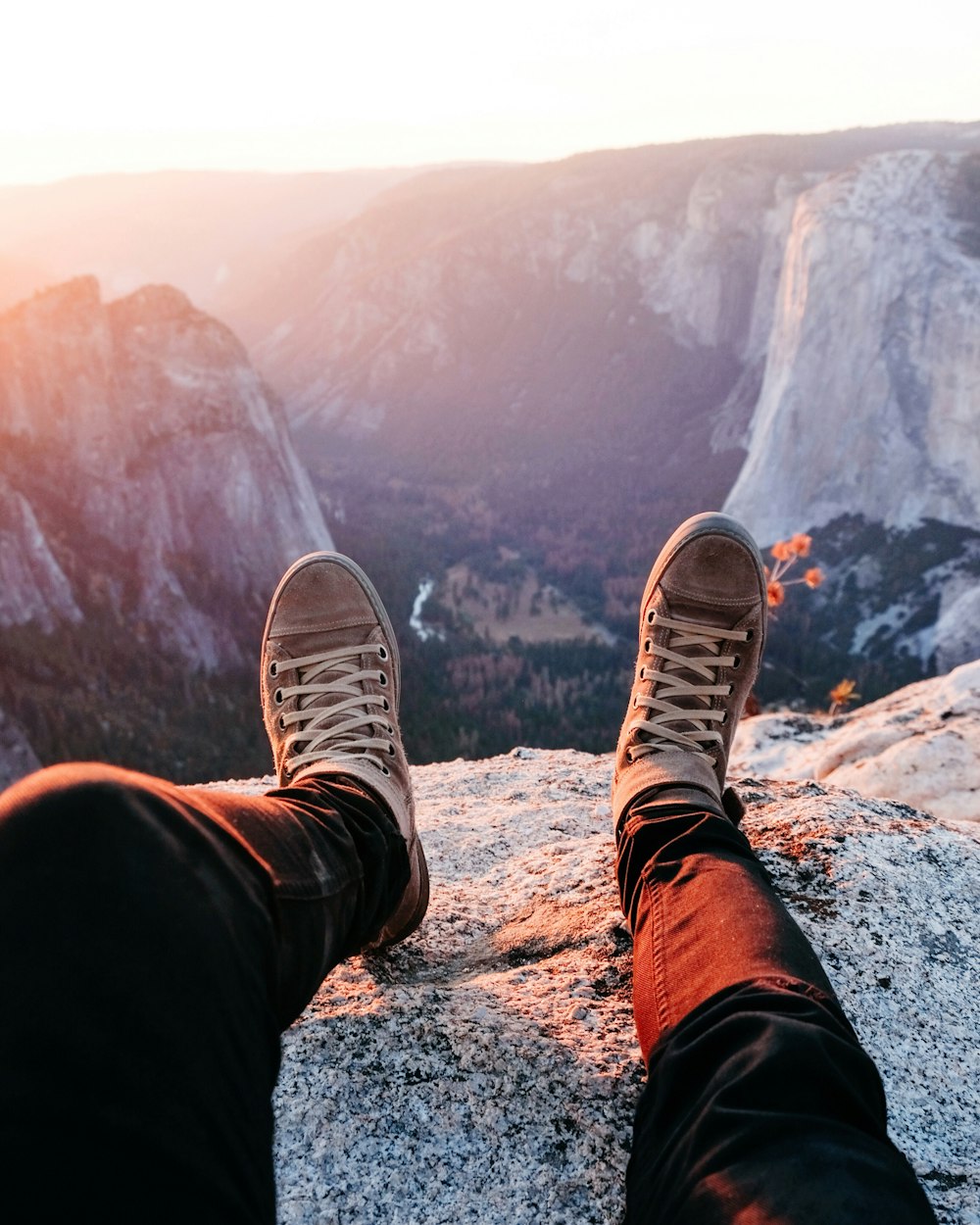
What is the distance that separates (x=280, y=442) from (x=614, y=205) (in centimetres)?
3778

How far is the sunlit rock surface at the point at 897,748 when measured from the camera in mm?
3352

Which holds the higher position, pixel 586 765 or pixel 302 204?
pixel 302 204

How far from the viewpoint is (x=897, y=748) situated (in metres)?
3.66

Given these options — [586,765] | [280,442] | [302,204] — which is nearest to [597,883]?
[586,765]

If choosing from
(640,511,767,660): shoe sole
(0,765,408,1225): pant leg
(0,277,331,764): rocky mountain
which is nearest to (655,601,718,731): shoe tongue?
(640,511,767,660): shoe sole

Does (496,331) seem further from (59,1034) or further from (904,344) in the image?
(59,1034)

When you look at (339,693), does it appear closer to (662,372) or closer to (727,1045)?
(727,1045)

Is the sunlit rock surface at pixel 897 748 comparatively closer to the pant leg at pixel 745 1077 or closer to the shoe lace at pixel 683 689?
the shoe lace at pixel 683 689

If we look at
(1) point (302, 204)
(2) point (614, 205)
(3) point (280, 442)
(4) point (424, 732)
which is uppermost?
→ (1) point (302, 204)

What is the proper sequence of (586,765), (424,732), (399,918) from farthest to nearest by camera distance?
(424,732) < (586,765) < (399,918)

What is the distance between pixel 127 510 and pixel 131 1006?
23.9 meters

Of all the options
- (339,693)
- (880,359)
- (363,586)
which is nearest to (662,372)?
(880,359)

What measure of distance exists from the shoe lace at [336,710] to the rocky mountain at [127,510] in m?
17.2

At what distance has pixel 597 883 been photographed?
7.07 ft
